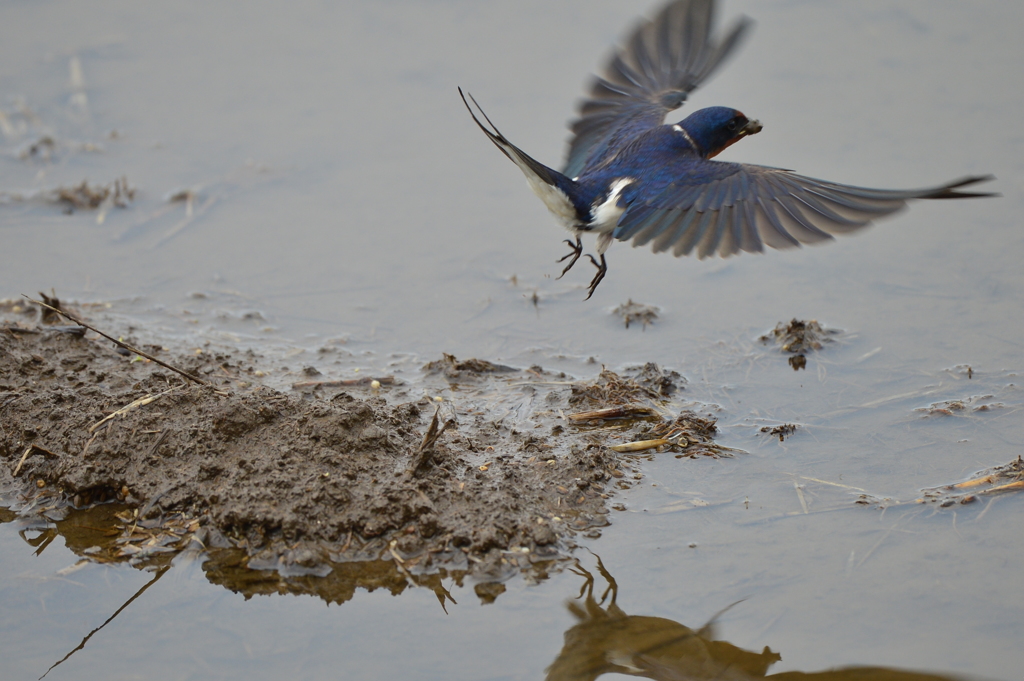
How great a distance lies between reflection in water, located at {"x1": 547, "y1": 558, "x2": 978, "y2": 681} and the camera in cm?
283

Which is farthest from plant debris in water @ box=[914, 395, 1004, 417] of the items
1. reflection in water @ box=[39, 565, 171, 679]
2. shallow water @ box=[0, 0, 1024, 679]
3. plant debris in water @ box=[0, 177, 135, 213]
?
plant debris in water @ box=[0, 177, 135, 213]

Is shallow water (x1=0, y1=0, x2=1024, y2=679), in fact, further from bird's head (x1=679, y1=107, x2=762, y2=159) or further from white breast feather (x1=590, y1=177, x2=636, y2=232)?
bird's head (x1=679, y1=107, x2=762, y2=159)

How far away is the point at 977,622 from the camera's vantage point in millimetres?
3006

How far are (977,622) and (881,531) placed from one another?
0.49m

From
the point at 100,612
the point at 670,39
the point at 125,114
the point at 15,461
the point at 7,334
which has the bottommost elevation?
the point at 100,612

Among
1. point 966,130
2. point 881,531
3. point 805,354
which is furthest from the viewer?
point 966,130

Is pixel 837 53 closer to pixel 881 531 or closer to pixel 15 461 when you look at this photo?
pixel 881 531

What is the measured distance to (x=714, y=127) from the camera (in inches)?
178

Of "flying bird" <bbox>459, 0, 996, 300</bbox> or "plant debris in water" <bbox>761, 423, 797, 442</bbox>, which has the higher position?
"flying bird" <bbox>459, 0, 996, 300</bbox>

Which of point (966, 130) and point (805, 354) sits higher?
point (966, 130)

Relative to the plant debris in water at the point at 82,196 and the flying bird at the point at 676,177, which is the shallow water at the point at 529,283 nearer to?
the plant debris in water at the point at 82,196

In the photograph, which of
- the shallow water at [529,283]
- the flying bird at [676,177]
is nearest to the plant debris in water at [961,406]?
the shallow water at [529,283]

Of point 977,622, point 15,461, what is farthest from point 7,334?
point 977,622

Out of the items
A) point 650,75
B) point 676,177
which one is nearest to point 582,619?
point 676,177
